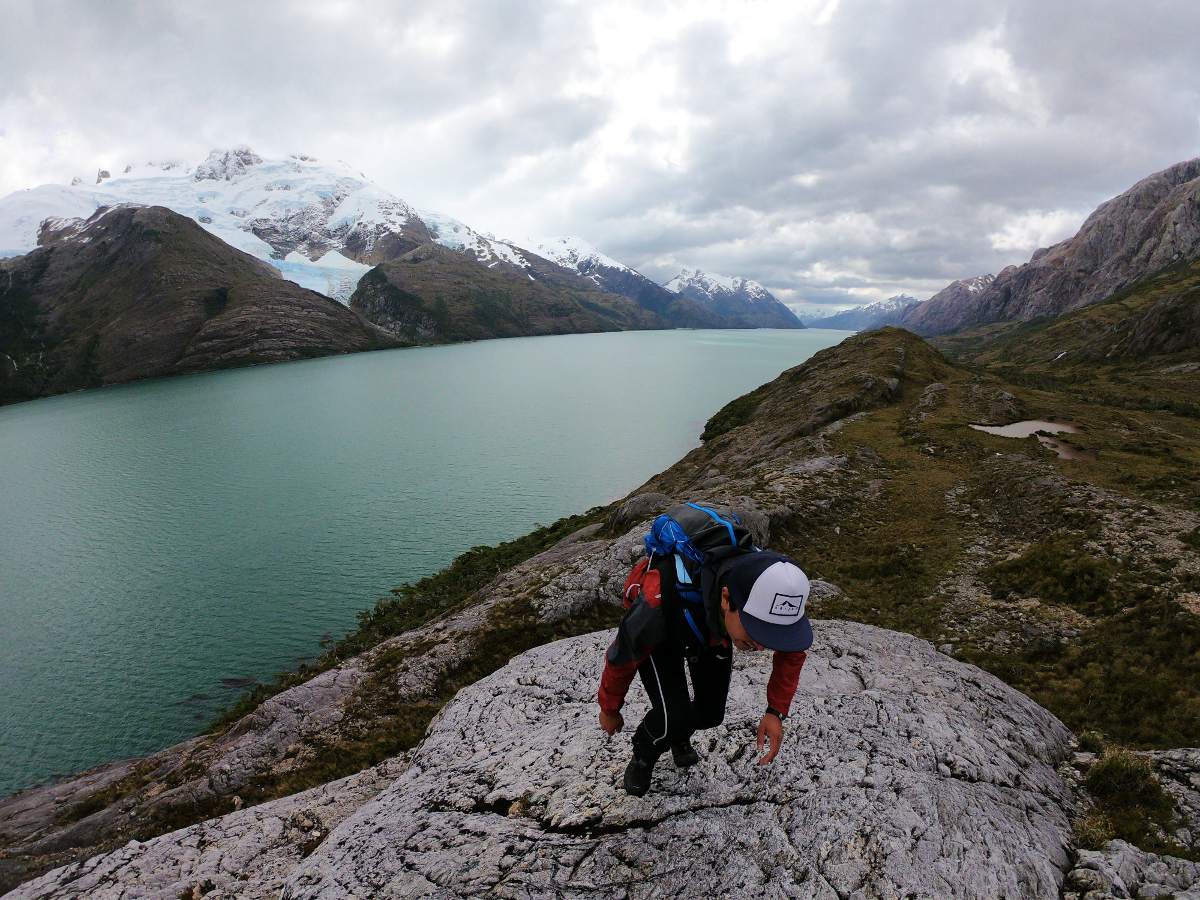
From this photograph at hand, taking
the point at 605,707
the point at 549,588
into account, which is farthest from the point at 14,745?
the point at 605,707

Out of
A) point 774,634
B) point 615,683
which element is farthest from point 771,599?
point 615,683

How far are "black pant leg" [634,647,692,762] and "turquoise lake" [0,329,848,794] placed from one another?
29.1m

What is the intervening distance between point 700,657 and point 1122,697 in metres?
12.4

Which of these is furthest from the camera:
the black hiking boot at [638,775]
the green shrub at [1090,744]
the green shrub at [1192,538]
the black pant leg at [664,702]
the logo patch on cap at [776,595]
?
the green shrub at [1192,538]

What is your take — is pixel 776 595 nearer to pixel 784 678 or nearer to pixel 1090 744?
pixel 784 678

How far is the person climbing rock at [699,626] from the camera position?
16.0 feet

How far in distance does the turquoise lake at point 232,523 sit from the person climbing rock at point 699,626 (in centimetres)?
2958

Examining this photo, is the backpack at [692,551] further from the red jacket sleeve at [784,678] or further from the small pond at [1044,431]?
the small pond at [1044,431]

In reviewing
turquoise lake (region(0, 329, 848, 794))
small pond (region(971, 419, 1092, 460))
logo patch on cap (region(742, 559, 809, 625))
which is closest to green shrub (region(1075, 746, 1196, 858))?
logo patch on cap (region(742, 559, 809, 625))

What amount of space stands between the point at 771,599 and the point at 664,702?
7.33 feet

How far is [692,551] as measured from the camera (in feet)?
17.7

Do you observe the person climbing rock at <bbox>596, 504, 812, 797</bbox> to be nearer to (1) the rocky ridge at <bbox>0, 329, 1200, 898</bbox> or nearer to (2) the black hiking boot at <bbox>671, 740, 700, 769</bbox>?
(2) the black hiking boot at <bbox>671, 740, 700, 769</bbox>

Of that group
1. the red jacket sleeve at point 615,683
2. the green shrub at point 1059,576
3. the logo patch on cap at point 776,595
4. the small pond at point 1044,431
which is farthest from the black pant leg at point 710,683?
the small pond at point 1044,431

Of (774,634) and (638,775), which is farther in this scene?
Answer: (638,775)
